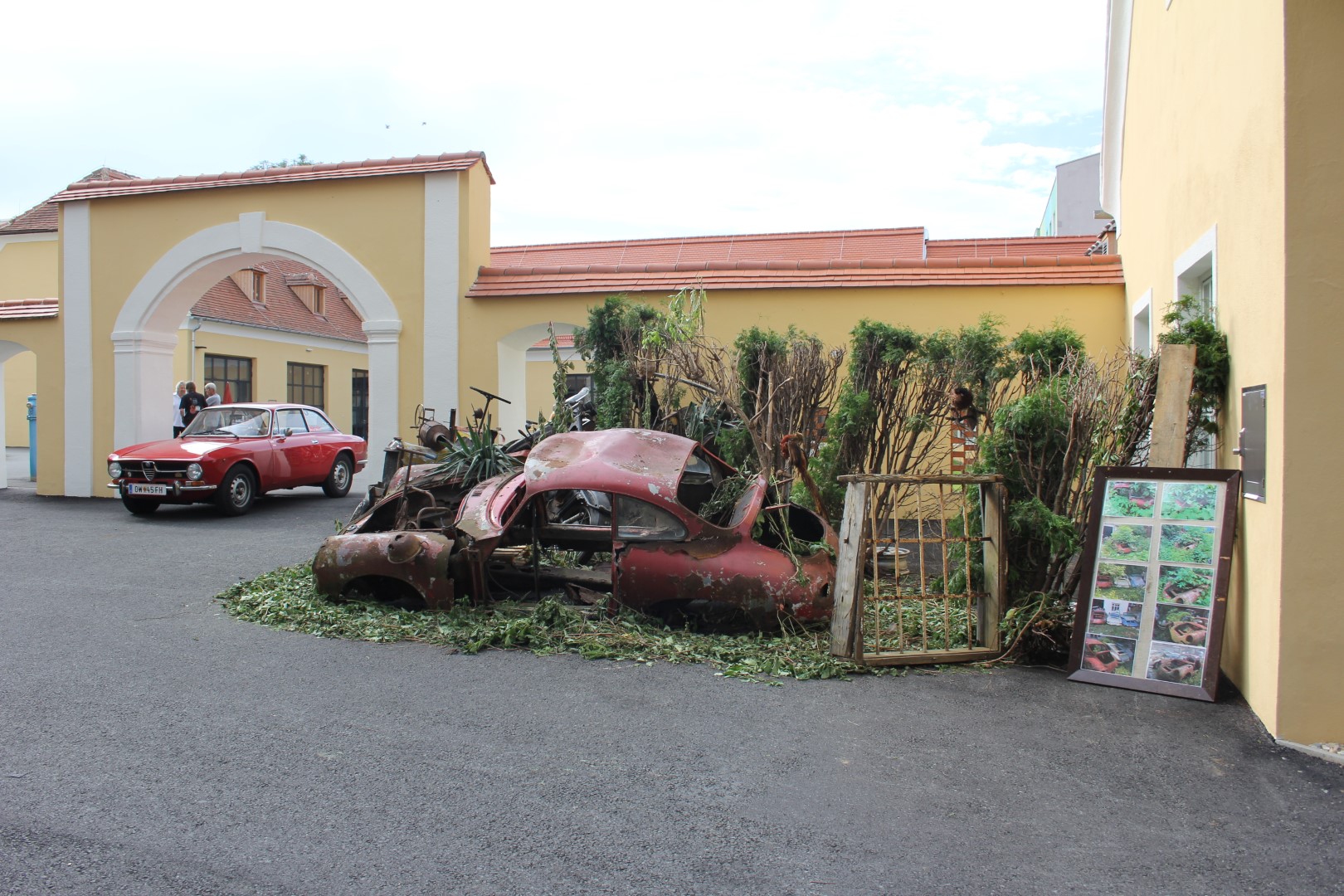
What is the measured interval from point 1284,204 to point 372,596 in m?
6.42

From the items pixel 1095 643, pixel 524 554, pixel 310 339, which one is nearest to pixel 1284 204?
pixel 1095 643

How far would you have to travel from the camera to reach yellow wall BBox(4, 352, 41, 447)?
26.7 m

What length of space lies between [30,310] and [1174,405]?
16.9 metres

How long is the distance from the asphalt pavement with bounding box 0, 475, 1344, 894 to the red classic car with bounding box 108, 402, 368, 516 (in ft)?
20.8

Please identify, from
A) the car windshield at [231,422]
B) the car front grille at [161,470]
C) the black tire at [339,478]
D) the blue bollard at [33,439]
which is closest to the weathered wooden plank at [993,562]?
the car front grille at [161,470]

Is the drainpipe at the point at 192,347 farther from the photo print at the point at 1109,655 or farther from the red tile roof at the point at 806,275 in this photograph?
the photo print at the point at 1109,655

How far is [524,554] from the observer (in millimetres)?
7609

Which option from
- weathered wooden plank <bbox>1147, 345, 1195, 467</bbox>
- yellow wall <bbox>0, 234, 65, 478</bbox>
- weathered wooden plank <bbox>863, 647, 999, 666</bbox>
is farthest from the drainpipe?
weathered wooden plank <bbox>1147, 345, 1195, 467</bbox>

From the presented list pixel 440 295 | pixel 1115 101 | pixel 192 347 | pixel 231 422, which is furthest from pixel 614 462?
pixel 192 347

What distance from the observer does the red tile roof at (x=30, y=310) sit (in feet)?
50.4

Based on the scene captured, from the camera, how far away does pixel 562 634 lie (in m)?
6.35

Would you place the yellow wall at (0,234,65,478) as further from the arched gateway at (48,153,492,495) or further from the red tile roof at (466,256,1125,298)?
the red tile roof at (466,256,1125,298)

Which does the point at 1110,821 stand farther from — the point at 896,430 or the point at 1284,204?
the point at 896,430

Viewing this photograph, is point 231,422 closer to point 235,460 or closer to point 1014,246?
point 235,460
